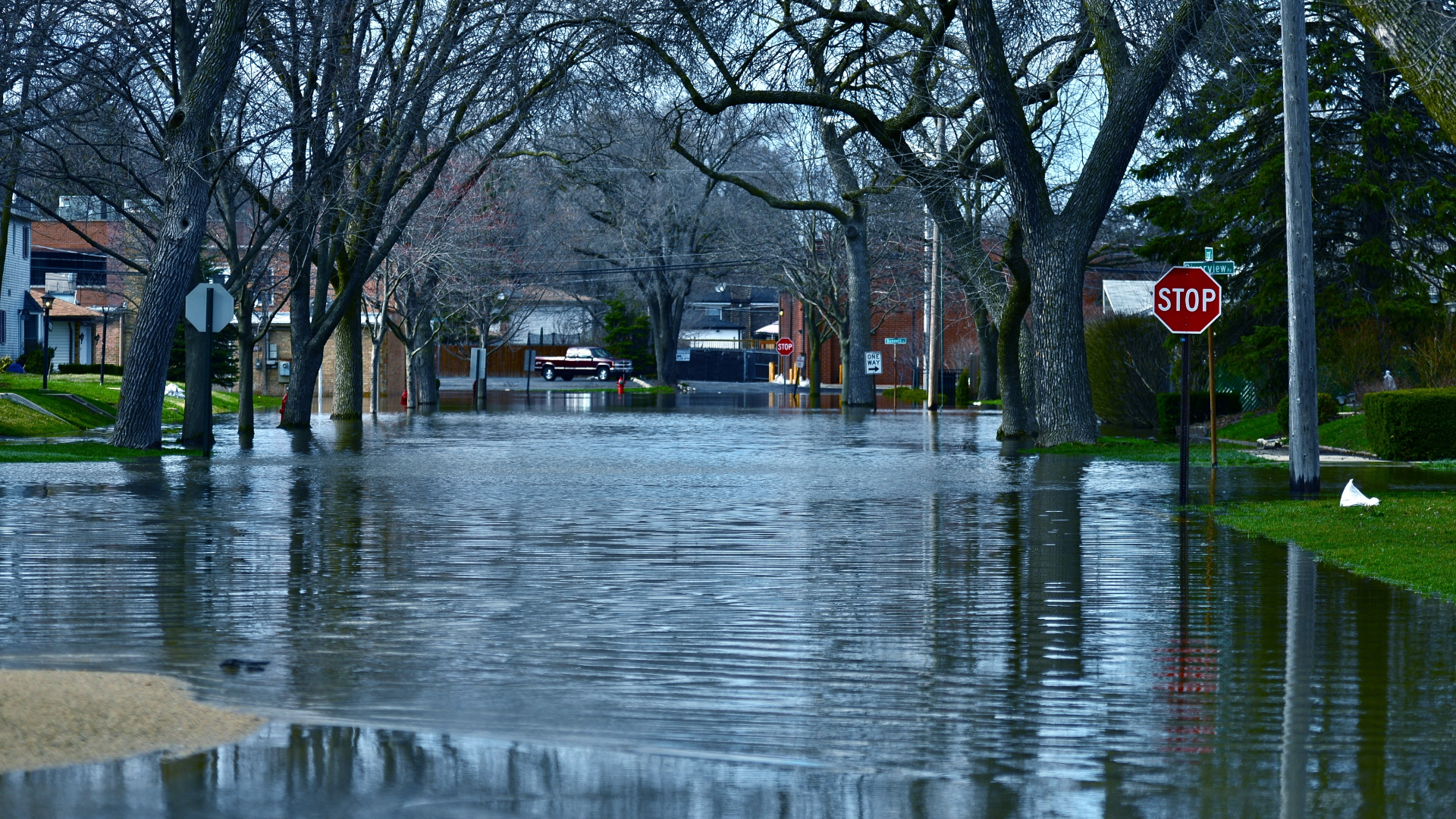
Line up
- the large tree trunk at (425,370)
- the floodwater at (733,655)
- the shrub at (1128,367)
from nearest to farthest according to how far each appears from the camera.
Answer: the floodwater at (733,655)
the shrub at (1128,367)
the large tree trunk at (425,370)

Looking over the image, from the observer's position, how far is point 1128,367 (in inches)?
1633

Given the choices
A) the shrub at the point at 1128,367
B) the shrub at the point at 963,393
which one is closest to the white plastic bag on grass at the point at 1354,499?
the shrub at the point at 1128,367

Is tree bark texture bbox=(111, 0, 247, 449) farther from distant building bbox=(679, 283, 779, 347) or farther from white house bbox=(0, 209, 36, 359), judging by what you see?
distant building bbox=(679, 283, 779, 347)

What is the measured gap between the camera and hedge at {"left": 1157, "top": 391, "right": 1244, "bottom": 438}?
34188 mm

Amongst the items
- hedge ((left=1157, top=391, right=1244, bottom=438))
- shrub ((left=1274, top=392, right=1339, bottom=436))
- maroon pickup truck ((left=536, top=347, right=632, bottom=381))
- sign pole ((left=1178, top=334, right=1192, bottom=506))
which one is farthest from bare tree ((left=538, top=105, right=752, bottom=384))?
sign pole ((left=1178, top=334, right=1192, bottom=506))

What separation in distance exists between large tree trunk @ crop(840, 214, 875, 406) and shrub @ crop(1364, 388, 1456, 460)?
32291 mm

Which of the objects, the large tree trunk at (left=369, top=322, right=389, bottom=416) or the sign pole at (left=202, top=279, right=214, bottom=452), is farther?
the large tree trunk at (left=369, top=322, right=389, bottom=416)

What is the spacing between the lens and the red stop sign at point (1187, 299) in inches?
745

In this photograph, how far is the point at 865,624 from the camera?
Answer: 384 inches

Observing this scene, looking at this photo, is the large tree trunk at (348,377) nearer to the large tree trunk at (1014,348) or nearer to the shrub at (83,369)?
the large tree trunk at (1014,348)

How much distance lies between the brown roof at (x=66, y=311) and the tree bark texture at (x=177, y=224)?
170 ft

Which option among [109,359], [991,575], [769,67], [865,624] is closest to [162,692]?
[865,624]

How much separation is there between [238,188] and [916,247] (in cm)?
3502

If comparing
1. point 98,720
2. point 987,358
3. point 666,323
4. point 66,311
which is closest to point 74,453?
point 98,720
